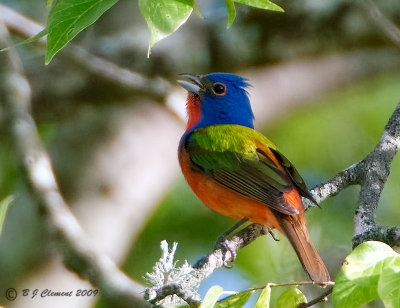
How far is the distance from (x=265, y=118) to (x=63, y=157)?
1.63 metres

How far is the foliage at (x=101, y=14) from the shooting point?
6.73 feet

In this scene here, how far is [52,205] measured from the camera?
14.7 ft

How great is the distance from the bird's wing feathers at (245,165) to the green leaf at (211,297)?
60.2 inches

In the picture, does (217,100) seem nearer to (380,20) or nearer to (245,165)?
(245,165)

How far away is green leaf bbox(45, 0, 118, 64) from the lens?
208 centimetres

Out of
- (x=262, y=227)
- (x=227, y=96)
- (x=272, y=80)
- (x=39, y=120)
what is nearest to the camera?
(x=262, y=227)

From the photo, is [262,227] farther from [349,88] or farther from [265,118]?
[349,88]

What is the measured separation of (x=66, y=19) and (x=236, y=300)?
945 mm

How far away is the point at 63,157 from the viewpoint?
5660 mm

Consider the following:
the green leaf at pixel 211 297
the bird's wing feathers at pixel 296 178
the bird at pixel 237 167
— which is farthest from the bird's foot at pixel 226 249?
the green leaf at pixel 211 297

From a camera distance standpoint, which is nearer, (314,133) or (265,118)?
(265,118)

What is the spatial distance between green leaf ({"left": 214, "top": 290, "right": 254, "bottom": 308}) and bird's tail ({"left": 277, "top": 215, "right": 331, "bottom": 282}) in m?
1.12

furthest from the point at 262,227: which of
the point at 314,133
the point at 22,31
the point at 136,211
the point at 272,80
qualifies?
the point at 314,133

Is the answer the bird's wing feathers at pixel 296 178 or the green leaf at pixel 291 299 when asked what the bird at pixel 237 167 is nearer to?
the bird's wing feathers at pixel 296 178
